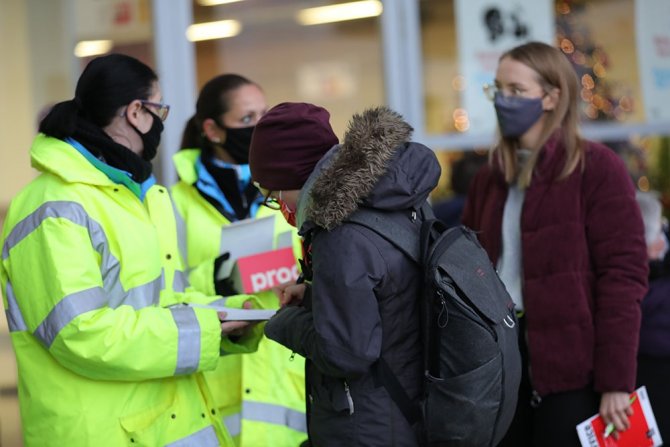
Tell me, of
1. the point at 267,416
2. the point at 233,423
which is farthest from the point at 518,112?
the point at 233,423

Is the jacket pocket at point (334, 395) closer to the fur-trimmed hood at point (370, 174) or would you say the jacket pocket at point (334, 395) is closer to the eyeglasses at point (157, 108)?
the fur-trimmed hood at point (370, 174)

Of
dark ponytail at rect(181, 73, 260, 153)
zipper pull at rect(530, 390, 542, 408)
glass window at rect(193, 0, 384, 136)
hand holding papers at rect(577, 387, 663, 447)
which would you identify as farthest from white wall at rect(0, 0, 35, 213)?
hand holding papers at rect(577, 387, 663, 447)

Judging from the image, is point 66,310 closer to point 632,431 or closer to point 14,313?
point 14,313

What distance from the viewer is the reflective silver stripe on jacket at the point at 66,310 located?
2.55m

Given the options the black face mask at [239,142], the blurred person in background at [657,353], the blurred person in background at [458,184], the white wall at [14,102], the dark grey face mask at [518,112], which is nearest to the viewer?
the dark grey face mask at [518,112]

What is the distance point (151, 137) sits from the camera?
2938 mm

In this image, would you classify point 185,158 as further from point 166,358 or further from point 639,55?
point 639,55

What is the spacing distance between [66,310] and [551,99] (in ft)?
6.18

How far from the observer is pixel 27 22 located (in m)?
5.10

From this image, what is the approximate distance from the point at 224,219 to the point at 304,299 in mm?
1050

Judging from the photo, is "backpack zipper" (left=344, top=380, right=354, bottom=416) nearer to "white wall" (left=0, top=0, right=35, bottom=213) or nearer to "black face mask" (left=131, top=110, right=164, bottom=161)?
"black face mask" (left=131, top=110, right=164, bottom=161)

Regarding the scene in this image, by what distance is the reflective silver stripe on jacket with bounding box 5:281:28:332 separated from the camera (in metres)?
2.70

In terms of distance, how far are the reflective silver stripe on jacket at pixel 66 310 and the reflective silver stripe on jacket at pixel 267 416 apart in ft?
3.22

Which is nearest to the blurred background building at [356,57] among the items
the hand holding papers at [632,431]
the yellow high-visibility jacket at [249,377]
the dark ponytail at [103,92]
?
the yellow high-visibility jacket at [249,377]
